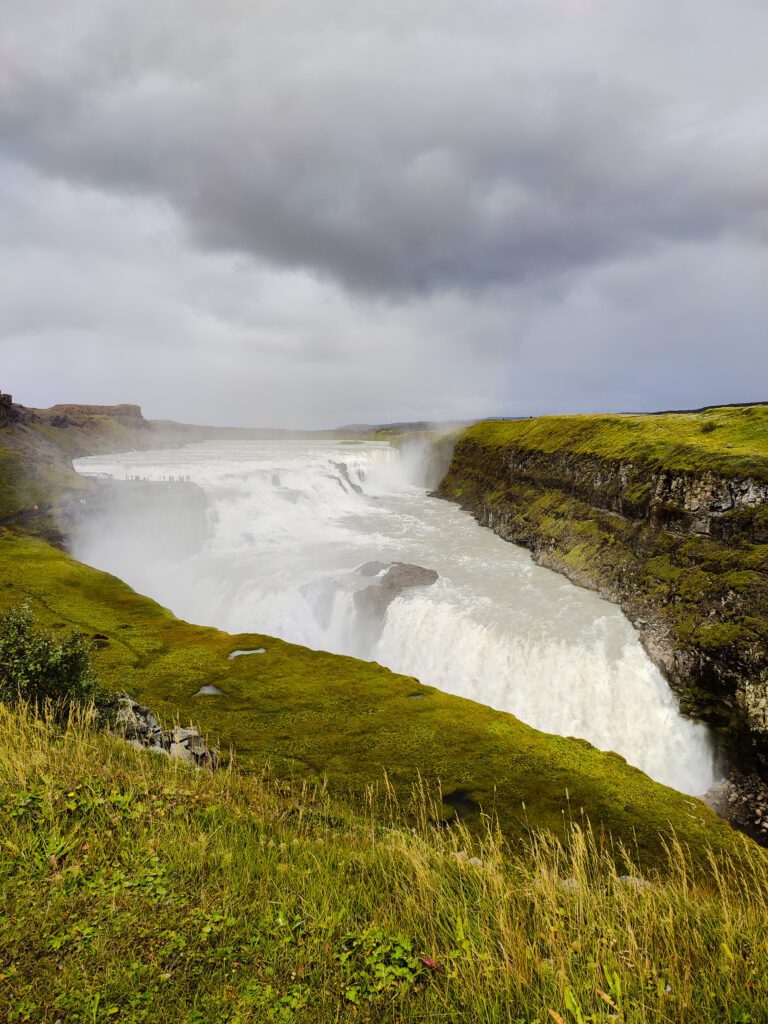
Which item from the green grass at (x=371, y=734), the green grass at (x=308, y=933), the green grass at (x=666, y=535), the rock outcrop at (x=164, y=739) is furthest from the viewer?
the green grass at (x=666, y=535)

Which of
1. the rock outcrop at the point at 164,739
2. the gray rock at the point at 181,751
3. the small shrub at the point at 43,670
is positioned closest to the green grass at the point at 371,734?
the rock outcrop at the point at 164,739

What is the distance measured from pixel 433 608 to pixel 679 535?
50.4 ft

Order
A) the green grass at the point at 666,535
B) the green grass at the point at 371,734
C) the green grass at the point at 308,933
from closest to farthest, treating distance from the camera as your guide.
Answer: the green grass at the point at 308,933 < the green grass at the point at 371,734 < the green grass at the point at 666,535

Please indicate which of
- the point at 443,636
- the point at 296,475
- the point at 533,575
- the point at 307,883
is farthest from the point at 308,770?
the point at 296,475

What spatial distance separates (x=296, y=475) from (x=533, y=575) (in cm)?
3357

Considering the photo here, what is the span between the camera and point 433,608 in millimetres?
27688

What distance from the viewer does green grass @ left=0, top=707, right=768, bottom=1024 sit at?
11.5 feet

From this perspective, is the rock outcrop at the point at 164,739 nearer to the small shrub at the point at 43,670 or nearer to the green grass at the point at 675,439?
the small shrub at the point at 43,670

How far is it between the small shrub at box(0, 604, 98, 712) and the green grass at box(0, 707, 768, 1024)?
4.89 m

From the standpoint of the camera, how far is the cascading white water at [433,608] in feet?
70.9

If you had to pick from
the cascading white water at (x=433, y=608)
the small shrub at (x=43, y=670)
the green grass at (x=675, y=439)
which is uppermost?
the green grass at (x=675, y=439)

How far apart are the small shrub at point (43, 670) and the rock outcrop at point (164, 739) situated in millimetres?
899

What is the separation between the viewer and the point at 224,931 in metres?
4.12

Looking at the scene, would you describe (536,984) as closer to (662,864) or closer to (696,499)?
(662,864)
